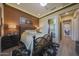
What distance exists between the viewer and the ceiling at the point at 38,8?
211cm

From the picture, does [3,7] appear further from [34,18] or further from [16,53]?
[16,53]

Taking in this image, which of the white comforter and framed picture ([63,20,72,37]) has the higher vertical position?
framed picture ([63,20,72,37])

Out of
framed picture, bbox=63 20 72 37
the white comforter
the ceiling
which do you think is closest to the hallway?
framed picture, bbox=63 20 72 37

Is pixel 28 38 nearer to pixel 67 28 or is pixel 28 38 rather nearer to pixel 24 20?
pixel 24 20

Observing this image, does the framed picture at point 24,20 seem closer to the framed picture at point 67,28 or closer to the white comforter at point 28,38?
the white comforter at point 28,38

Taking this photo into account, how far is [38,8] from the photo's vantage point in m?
2.17

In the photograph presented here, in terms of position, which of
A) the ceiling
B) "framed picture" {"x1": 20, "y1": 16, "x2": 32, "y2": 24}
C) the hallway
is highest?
the ceiling

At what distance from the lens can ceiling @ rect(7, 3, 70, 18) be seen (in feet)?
6.92

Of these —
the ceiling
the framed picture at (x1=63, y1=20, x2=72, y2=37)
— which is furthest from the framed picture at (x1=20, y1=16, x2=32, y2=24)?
the framed picture at (x1=63, y1=20, x2=72, y2=37)

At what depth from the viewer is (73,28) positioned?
6.90ft

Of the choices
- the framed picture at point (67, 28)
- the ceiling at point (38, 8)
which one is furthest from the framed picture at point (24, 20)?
the framed picture at point (67, 28)

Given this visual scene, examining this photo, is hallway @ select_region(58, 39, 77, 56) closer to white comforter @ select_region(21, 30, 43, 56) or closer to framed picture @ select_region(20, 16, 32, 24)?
white comforter @ select_region(21, 30, 43, 56)

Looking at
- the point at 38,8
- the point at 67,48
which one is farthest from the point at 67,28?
the point at 38,8

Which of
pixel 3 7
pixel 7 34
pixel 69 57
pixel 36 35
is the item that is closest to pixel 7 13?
pixel 3 7
